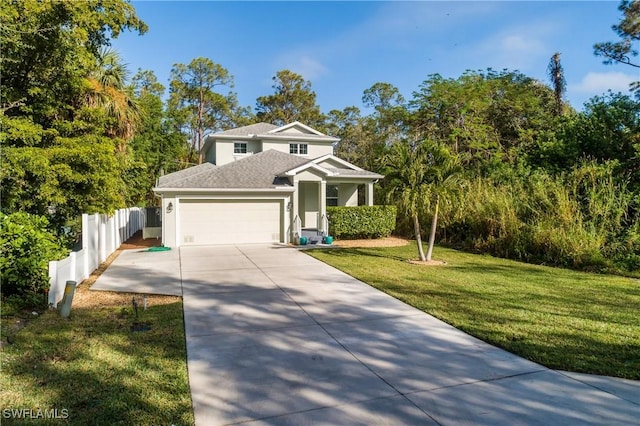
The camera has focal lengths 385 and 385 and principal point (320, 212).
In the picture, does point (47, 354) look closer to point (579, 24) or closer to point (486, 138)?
point (579, 24)

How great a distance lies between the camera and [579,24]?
1234 cm

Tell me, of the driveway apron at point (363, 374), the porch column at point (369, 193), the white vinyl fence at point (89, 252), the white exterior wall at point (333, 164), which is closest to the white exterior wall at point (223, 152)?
the white exterior wall at point (333, 164)

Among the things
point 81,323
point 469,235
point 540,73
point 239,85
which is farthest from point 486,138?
point 239,85

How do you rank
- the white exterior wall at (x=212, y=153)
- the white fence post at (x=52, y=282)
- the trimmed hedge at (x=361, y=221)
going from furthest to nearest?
the white exterior wall at (x=212, y=153), the trimmed hedge at (x=361, y=221), the white fence post at (x=52, y=282)

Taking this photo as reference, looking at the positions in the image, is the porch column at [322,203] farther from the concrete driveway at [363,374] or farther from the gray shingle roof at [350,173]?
the concrete driveway at [363,374]

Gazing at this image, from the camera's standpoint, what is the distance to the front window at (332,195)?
20625mm

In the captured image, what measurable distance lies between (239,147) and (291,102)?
23164 millimetres

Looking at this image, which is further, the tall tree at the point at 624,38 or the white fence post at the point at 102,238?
the tall tree at the point at 624,38

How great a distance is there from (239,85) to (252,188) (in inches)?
1160

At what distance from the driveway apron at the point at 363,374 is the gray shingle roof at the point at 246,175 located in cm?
1001

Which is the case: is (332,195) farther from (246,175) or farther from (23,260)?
(23,260)

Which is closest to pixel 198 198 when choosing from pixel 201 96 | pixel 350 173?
pixel 350 173

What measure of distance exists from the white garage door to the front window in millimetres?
3964

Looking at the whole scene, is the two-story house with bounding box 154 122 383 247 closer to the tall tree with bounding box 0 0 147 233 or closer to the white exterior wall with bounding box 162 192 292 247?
the white exterior wall with bounding box 162 192 292 247
